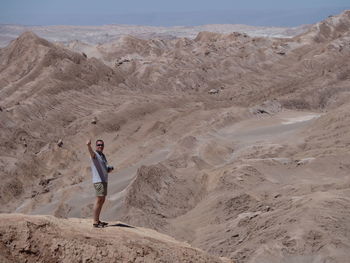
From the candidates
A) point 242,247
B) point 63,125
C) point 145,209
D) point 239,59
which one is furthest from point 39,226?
point 239,59

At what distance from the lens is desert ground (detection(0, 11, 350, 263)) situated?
823 centimetres

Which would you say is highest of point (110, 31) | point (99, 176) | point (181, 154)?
point (99, 176)

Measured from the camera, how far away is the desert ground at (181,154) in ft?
27.0

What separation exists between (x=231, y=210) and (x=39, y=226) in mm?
9505

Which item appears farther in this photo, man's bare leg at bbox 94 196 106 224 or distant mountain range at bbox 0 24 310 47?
distant mountain range at bbox 0 24 310 47

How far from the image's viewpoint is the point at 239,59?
53562 mm

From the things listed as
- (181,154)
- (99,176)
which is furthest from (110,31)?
(99,176)

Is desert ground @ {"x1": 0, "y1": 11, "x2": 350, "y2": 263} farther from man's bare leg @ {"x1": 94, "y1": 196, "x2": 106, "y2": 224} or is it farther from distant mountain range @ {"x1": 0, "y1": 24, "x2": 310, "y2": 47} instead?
distant mountain range @ {"x1": 0, "y1": 24, "x2": 310, "y2": 47}

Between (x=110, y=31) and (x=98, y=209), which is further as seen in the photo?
(x=110, y=31)

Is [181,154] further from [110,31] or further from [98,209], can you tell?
[110,31]

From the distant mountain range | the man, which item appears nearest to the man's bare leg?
the man

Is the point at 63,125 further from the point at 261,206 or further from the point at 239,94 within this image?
the point at 261,206

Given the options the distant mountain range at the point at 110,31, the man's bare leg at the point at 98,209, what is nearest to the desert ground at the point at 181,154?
the man's bare leg at the point at 98,209

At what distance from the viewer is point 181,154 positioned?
23203 millimetres
